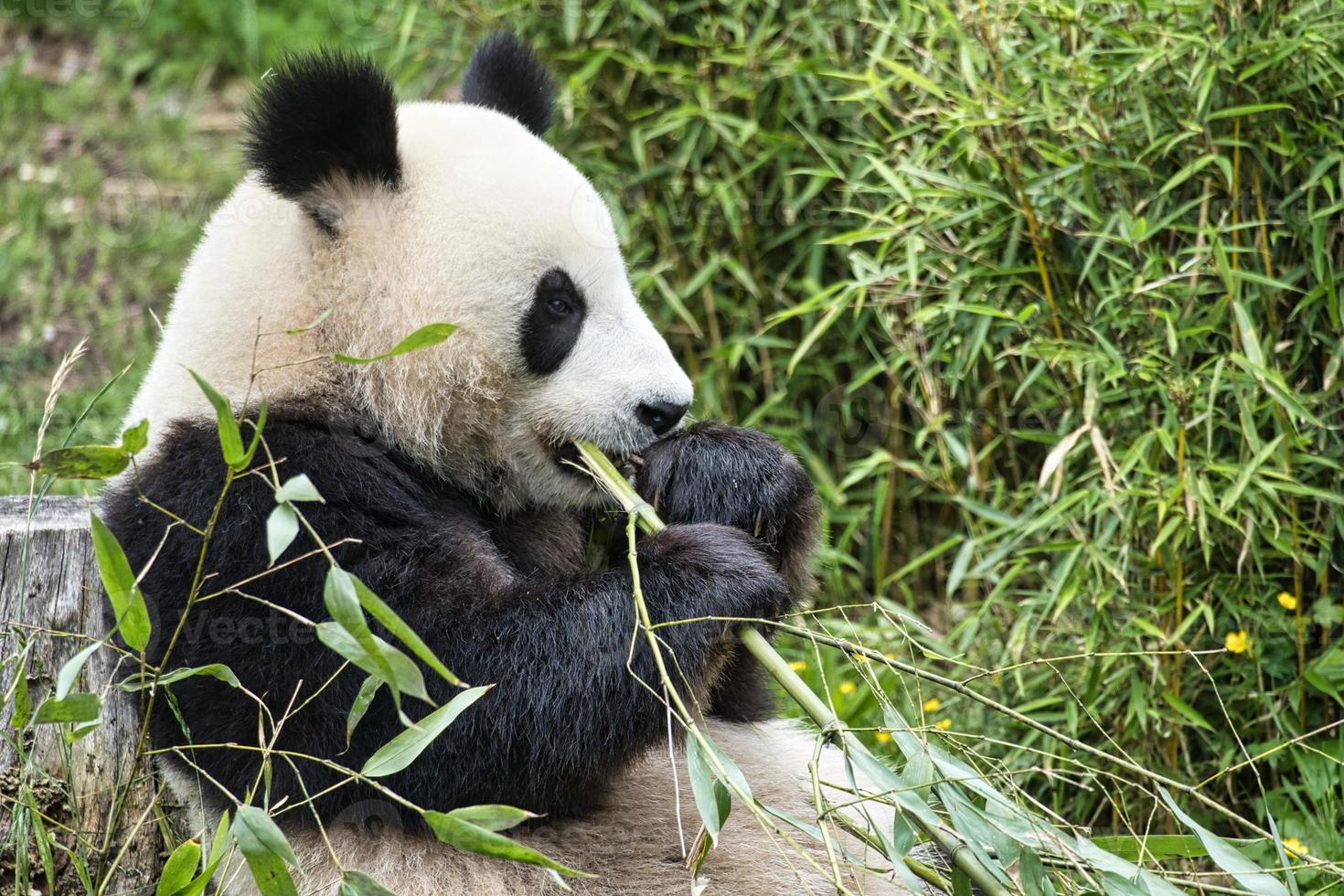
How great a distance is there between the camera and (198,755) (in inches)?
107

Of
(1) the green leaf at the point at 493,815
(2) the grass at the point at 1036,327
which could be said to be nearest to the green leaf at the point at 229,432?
(1) the green leaf at the point at 493,815

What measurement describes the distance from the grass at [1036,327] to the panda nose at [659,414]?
709 millimetres

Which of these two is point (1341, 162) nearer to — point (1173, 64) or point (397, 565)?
point (1173, 64)

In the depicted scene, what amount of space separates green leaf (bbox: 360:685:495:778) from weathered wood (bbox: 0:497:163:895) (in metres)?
0.96

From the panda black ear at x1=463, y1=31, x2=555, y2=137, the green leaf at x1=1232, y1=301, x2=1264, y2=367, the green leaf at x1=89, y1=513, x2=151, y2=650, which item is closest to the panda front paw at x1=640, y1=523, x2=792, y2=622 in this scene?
the green leaf at x1=89, y1=513, x2=151, y2=650

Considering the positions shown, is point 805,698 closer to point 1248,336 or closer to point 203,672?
point 203,672

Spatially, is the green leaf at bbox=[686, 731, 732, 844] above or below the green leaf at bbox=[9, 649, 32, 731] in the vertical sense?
below

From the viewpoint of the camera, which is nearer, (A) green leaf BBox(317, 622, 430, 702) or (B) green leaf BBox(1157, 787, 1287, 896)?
(A) green leaf BBox(317, 622, 430, 702)

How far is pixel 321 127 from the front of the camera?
113 inches

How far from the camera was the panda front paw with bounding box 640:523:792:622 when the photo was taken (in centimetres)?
271

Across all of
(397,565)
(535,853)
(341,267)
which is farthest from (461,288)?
(535,853)

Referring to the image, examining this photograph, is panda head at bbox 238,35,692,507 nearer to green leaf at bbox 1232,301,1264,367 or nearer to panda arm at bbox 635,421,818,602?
panda arm at bbox 635,421,818,602

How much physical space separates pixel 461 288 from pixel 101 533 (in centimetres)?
101

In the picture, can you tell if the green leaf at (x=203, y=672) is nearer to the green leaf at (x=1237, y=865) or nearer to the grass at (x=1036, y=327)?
the grass at (x=1036, y=327)
